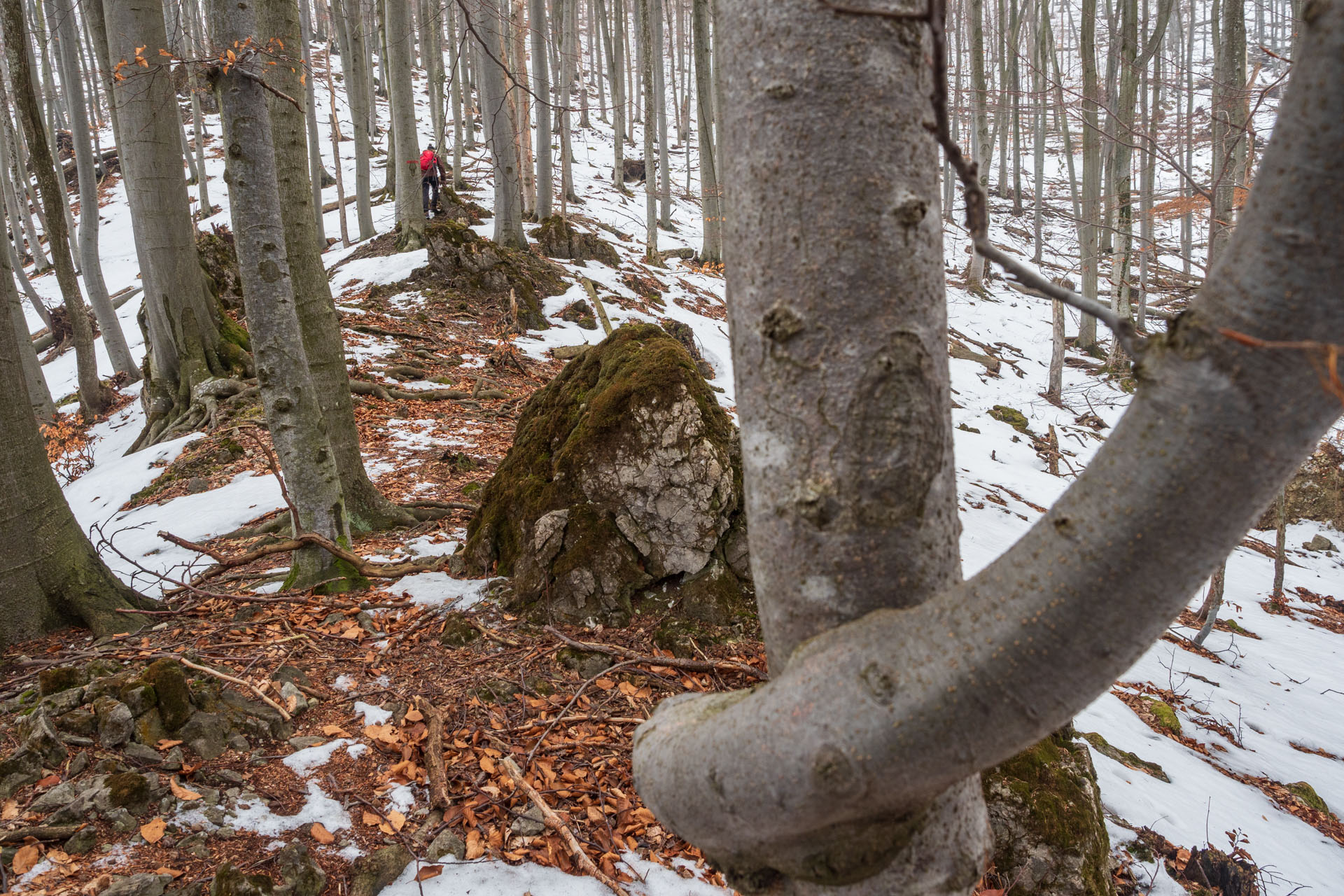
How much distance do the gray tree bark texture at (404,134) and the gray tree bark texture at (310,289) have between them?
27.9ft

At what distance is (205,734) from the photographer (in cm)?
222

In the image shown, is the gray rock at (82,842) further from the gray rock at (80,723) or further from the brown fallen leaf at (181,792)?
the gray rock at (80,723)

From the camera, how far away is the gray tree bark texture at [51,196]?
4.85 metres

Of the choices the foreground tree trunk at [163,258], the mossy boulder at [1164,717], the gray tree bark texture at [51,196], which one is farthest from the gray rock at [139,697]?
the foreground tree trunk at [163,258]

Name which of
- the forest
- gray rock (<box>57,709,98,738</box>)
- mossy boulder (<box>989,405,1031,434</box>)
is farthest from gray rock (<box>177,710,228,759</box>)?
mossy boulder (<box>989,405,1031,434</box>)

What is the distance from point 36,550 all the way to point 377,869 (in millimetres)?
2574

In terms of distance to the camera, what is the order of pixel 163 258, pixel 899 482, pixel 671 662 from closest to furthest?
pixel 899 482 → pixel 671 662 → pixel 163 258

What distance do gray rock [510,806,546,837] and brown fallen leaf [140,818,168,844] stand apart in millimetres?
968

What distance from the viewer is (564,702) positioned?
8.68ft

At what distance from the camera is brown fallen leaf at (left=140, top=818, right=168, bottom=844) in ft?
5.97

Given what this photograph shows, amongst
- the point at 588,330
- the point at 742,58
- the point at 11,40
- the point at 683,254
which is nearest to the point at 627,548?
the point at 742,58

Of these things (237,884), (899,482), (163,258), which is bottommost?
(237,884)

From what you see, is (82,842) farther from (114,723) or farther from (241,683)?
(241,683)

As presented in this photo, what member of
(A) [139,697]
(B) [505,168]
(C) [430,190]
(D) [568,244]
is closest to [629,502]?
(A) [139,697]
